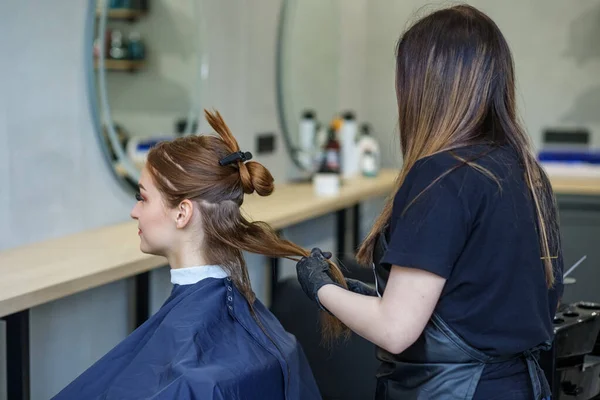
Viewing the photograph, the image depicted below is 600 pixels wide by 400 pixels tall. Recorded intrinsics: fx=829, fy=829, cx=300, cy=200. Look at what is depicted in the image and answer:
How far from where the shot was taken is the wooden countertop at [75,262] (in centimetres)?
216

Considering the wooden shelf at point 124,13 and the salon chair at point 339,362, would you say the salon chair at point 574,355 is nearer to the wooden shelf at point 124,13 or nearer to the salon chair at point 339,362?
the salon chair at point 339,362

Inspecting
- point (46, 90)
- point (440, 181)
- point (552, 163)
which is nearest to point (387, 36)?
point (552, 163)

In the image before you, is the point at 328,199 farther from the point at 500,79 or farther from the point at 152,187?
the point at 500,79

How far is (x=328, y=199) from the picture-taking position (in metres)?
4.07

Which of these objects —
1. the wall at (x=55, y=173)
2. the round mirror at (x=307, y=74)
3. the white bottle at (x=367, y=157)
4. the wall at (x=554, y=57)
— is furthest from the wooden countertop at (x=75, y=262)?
the wall at (x=554, y=57)

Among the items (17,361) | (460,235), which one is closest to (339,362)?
(17,361)

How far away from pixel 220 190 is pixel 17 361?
828 millimetres

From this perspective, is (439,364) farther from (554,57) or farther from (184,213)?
(554,57)

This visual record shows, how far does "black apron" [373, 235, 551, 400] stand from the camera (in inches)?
60.6

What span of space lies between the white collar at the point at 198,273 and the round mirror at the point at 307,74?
8.62ft

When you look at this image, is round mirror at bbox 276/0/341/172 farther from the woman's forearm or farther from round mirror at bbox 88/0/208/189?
the woman's forearm

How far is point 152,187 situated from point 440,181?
30.2 inches

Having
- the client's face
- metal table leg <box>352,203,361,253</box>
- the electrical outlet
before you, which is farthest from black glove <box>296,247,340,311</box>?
metal table leg <box>352,203,361,253</box>

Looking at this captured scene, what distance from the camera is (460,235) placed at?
1.44 metres
